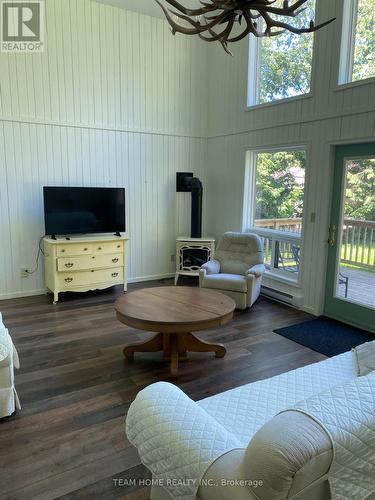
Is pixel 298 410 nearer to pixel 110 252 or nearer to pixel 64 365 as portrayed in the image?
pixel 64 365

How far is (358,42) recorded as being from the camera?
3857 millimetres

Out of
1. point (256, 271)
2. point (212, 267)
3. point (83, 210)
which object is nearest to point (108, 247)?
point (83, 210)

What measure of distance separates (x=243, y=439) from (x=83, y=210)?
4003mm

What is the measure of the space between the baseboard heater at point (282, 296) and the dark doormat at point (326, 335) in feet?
1.45

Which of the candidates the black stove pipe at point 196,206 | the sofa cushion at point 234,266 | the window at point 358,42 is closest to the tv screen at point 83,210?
the black stove pipe at point 196,206

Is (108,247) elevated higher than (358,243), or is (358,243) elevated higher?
(358,243)

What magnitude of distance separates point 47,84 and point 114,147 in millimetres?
1132

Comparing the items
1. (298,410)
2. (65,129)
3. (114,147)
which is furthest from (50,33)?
(298,410)

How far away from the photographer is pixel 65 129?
16.2ft

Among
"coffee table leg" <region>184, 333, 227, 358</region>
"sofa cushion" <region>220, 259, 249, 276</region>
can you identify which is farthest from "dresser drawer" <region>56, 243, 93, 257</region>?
"coffee table leg" <region>184, 333, 227, 358</region>

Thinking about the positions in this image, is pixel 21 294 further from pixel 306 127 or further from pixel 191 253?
pixel 306 127

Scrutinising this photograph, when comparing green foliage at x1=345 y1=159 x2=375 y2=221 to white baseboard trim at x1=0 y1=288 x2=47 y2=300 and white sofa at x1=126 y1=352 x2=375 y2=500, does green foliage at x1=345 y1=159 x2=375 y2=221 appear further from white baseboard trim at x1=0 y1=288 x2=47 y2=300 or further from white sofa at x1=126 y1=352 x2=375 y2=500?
white baseboard trim at x1=0 y1=288 x2=47 y2=300

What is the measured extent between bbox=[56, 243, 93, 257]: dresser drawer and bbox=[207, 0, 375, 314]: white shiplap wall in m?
2.18

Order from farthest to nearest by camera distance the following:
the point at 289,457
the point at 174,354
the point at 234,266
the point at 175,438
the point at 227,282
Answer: the point at 234,266 → the point at 227,282 → the point at 174,354 → the point at 175,438 → the point at 289,457
